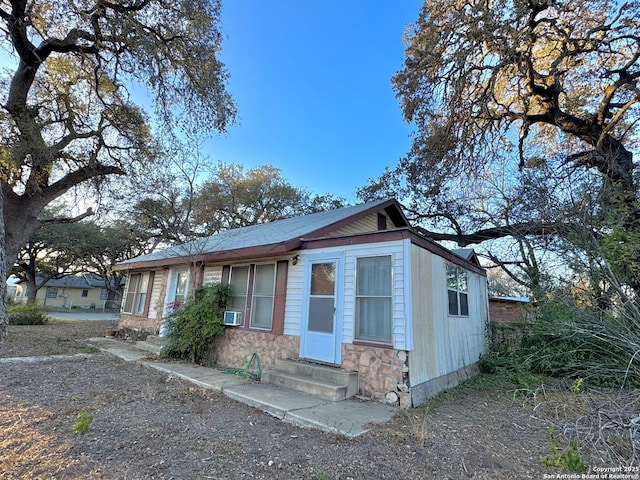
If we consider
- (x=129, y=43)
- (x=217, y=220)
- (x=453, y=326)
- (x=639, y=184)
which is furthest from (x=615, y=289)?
(x=217, y=220)

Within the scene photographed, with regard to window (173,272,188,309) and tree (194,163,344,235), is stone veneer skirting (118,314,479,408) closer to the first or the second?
window (173,272,188,309)

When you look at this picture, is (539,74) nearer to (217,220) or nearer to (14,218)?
(14,218)

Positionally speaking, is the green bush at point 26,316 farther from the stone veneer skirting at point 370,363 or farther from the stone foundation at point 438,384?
the stone foundation at point 438,384

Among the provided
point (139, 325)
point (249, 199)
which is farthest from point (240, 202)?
point (139, 325)

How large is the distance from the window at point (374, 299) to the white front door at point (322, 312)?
1.29 ft

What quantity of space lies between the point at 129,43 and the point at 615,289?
11184 mm

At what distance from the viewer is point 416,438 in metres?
3.81

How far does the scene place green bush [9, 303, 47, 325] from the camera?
49.0 feet

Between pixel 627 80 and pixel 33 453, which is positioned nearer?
pixel 33 453

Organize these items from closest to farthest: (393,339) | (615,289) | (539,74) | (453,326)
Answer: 1. (393,339)
2. (615,289)
3. (453,326)
4. (539,74)

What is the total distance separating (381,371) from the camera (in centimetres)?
531

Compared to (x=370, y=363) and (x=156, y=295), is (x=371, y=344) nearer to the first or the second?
(x=370, y=363)

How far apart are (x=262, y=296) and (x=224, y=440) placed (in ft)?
13.1

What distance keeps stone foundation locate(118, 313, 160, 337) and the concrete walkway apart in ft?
13.7
